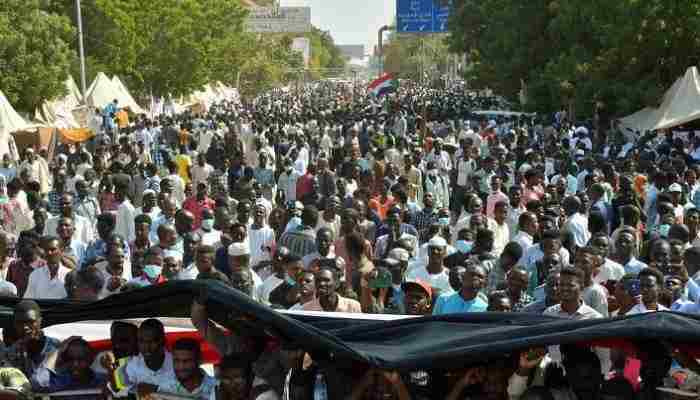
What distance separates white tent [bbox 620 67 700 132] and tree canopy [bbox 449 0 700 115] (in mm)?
803

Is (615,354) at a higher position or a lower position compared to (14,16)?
lower

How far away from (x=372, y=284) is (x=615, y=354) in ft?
10.3

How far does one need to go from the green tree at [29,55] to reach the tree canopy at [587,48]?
1305cm

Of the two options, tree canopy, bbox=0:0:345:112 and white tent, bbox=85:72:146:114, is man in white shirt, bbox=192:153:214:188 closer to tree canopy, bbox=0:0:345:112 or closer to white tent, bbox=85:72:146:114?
tree canopy, bbox=0:0:345:112

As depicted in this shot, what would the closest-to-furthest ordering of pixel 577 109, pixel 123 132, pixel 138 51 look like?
pixel 123 132
pixel 577 109
pixel 138 51

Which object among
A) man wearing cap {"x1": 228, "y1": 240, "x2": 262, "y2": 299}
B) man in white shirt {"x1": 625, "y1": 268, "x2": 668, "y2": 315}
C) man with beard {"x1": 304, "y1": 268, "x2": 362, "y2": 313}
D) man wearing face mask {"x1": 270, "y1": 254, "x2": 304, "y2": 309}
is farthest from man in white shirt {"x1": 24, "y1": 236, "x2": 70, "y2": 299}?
man in white shirt {"x1": 625, "y1": 268, "x2": 668, "y2": 315}

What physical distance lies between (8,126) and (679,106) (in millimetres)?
14147

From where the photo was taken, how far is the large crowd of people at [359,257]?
532cm

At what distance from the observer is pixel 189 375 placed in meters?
5.67

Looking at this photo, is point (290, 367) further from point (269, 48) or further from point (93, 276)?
point (269, 48)

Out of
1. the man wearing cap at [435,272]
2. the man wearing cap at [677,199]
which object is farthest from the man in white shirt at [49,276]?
the man wearing cap at [677,199]

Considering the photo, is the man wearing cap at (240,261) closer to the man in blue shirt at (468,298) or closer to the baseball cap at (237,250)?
the baseball cap at (237,250)

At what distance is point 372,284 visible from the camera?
27.5 feet

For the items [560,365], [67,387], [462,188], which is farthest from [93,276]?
[462,188]
